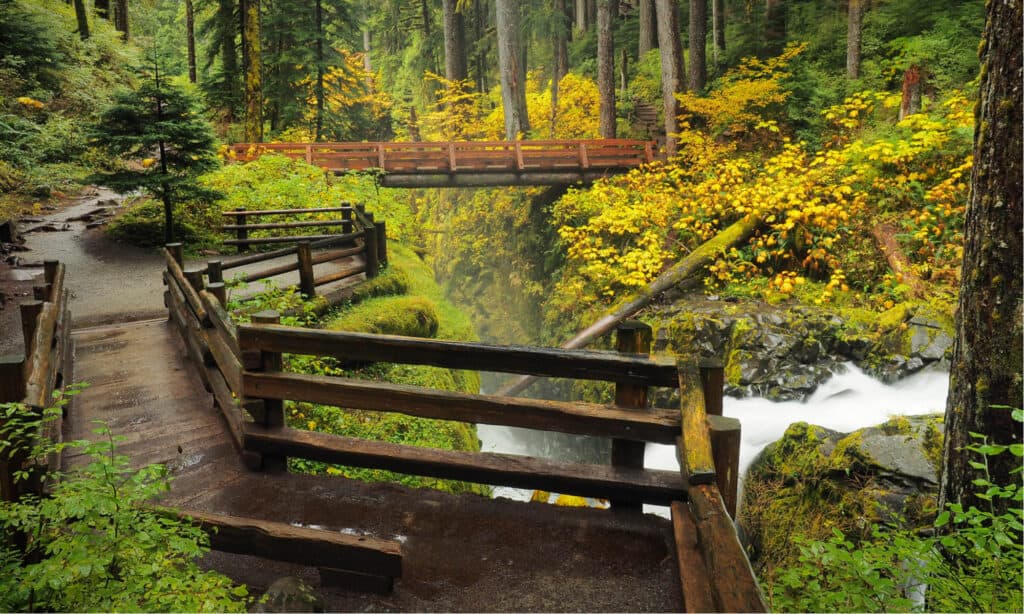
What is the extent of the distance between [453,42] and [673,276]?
19781 millimetres

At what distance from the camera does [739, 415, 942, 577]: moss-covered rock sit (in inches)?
292

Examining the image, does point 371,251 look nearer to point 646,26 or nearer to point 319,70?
point 319,70

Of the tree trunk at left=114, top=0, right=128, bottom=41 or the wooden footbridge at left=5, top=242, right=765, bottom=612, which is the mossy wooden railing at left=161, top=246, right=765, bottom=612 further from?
the tree trunk at left=114, top=0, right=128, bottom=41

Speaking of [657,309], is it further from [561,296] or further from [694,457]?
[694,457]

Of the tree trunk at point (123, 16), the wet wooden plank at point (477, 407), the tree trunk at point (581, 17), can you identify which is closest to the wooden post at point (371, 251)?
the wet wooden plank at point (477, 407)

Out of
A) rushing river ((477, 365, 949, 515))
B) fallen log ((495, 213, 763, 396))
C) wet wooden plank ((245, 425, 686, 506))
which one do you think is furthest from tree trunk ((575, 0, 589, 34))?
wet wooden plank ((245, 425, 686, 506))

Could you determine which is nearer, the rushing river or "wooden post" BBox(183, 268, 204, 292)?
"wooden post" BBox(183, 268, 204, 292)

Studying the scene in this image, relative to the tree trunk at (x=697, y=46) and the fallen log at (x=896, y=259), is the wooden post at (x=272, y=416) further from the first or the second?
the tree trunk at (x=697, y=46)

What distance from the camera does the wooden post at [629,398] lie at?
14.1 ft

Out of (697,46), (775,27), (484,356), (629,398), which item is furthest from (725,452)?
(775,27)

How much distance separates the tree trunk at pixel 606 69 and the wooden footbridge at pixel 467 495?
66.1 feet

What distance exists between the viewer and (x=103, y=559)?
3.06 m

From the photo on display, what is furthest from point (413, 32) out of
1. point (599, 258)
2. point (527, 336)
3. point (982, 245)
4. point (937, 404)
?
point (982, 245)

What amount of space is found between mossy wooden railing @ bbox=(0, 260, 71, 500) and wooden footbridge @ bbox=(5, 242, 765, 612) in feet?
0.18
